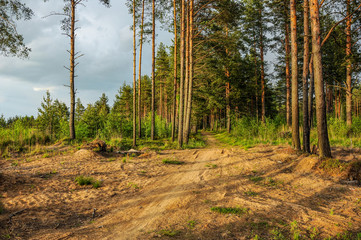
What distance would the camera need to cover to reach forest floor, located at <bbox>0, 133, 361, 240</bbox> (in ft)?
10.9

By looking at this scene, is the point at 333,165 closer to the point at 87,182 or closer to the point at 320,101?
the point at 320,101

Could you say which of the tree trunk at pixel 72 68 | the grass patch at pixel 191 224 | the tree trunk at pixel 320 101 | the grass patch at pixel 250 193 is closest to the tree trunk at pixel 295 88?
the tree trunk at pixel 320 101

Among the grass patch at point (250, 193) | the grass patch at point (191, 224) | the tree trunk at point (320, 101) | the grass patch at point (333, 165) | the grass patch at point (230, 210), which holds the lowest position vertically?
the grass patch at point (250, 193)

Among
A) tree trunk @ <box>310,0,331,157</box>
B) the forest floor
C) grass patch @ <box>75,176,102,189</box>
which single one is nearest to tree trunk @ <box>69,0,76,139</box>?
the forest floor

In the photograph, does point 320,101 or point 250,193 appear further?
point 320,101

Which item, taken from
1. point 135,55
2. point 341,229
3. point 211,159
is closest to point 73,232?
point 341,229

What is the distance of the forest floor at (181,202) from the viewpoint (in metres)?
3.33

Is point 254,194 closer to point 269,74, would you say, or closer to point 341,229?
point 341,229

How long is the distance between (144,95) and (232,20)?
35.8m

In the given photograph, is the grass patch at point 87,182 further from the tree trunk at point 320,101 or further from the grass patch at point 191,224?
the tree trunk at point 320,101

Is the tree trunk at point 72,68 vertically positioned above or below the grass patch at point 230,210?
above

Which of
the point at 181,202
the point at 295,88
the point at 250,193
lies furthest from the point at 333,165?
the point at 181,202

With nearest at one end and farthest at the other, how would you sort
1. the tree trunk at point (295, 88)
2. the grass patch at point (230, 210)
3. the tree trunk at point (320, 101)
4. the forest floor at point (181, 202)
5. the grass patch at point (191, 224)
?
1. the forest floor at point (181, 202)
2. the grass patch at point (191, 224)
3. the grass patch at point (230, 210)
4. the tree trunk at point (320, 101)
5. the tree trunk at point (295, 88)

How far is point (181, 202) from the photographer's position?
15.0 feet
